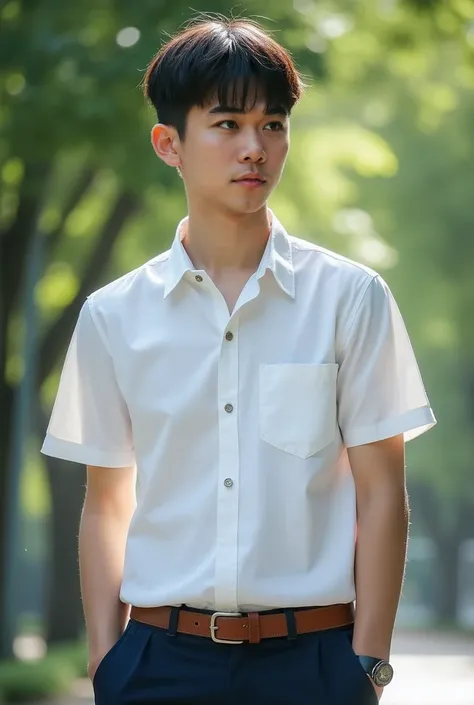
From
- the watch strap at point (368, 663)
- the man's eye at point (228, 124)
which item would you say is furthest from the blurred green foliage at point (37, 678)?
the man's eye at point (228, 124)

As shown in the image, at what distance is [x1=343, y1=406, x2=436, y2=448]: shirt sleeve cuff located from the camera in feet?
11.4

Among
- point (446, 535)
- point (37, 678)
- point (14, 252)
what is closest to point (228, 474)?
point (37, 678)

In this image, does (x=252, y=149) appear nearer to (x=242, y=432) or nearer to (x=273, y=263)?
(x=273, y=263)

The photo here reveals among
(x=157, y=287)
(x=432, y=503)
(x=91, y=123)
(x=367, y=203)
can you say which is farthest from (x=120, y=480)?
(x=432, y=503)

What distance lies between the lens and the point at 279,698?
339cm

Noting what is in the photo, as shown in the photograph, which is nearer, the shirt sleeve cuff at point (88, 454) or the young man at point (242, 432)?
the young man at point (242, 432)

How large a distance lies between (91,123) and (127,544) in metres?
7.31

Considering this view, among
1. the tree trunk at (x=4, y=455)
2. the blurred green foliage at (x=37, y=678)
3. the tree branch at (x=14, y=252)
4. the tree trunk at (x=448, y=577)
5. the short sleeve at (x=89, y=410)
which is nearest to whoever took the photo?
the short sleeve at (x=89, y=410)

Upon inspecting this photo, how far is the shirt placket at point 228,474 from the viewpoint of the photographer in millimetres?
3402

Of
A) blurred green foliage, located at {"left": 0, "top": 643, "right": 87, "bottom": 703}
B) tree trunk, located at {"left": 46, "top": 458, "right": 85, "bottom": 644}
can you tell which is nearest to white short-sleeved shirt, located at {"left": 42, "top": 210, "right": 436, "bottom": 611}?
blurred green foliage, located at {"left": 0, "top": 643, "right": 87, "bottom": 703}

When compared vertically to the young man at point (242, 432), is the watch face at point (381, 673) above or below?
below

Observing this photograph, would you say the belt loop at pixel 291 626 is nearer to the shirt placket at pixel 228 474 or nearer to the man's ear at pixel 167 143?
the shirt placket at pixel 228 474

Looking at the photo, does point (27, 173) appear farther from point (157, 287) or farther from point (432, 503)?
point (432, 503)

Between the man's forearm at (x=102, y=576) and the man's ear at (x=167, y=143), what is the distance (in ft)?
2.98
